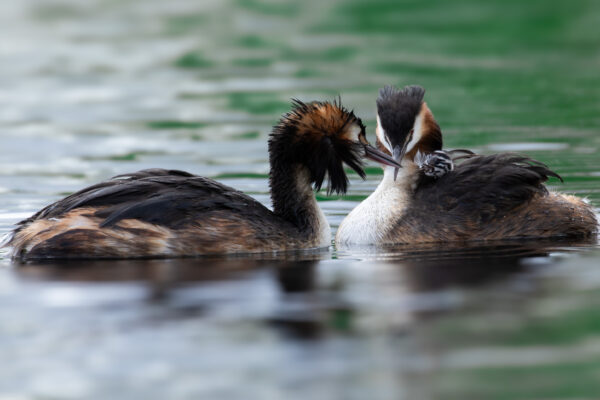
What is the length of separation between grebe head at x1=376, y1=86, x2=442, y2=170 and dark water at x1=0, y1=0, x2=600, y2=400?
993 mm

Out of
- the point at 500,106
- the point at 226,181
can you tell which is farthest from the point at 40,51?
the point at 226,181

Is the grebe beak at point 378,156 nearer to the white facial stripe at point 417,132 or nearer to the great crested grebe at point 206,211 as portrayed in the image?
the great crested grebe at point 206,211

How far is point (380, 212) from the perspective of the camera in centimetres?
1059

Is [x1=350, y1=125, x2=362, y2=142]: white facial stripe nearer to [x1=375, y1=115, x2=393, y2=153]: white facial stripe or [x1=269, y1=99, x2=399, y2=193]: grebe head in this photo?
[x1=269, y1=99, x2=399, y2=193]: grebe head

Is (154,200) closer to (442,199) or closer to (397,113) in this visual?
(397,113)

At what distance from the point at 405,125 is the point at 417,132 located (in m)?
0.29

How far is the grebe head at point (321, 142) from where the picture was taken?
395 inches

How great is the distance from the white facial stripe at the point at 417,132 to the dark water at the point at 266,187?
1046 mm

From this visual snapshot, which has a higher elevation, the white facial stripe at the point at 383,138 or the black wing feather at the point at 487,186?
the white facial stripe at the point at 383,138

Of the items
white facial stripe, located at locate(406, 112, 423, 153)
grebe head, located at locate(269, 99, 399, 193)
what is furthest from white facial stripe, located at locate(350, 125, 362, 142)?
white facial stripe, located at locate(406, 112, 423, 153)

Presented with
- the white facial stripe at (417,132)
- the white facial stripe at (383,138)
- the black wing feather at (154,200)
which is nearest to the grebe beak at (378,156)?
the white facial stripe at (383,138)

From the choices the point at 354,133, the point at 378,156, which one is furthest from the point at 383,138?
the point at 354,133

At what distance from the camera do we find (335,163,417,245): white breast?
412 inches

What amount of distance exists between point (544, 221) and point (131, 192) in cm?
362
